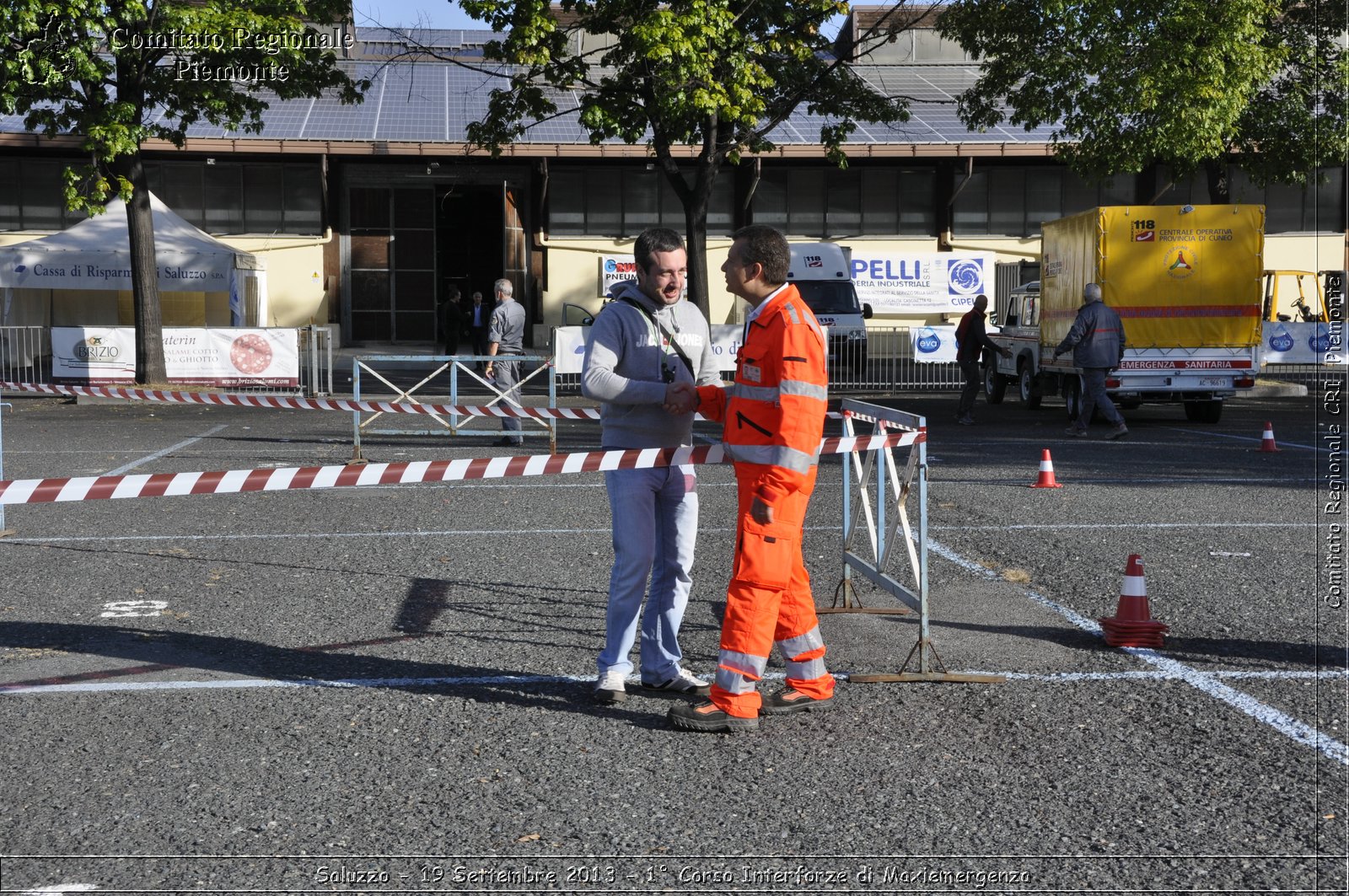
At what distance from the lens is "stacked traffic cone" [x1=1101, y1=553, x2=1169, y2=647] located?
6328mm

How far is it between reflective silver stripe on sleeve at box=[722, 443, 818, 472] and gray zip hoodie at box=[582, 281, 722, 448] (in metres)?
0.37

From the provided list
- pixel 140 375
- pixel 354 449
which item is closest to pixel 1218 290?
pixel 354 449

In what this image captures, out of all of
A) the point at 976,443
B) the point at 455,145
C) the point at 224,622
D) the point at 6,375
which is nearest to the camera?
the point at 224,622

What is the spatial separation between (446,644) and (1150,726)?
3.21 metres

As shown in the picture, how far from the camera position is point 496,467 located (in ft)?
20.4

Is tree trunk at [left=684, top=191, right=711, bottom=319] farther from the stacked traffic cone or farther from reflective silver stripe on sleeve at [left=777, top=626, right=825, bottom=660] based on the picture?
reflective silver stripe on sleeve at [left=777, top=626, right=825, bottom=660]

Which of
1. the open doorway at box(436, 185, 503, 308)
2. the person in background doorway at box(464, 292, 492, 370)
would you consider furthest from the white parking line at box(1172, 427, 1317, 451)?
the open doorway at box(436, 185, 503, 308)

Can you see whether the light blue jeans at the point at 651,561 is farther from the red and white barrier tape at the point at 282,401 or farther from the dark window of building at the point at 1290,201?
the dark window of building at the point at 1290,201

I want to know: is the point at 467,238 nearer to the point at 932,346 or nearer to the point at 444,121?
the point at 444,121

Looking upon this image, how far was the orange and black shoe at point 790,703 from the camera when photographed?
17.5 feet

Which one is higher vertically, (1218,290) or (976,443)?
(1218,290)

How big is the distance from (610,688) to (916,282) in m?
31.3

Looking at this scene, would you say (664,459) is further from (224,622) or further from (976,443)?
(976,443)

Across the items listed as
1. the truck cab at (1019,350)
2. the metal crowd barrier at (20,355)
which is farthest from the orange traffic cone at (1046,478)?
the metal crowd barrier at (20,355)
